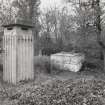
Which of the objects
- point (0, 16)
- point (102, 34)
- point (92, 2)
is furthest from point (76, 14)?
point (0, 16)

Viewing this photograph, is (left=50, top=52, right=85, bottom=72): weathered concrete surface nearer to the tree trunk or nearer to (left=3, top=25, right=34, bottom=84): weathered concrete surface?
the tree trunk

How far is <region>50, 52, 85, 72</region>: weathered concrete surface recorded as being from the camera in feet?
23.5

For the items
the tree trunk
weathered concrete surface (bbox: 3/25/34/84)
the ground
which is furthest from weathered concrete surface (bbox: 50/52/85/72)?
the ground

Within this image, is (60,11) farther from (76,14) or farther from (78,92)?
(78,92)

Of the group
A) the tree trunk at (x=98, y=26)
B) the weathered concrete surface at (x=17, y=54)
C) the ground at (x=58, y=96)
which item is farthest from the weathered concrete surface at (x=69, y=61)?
the ground at (x=58, y=96)

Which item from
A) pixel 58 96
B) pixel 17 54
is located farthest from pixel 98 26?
pixel 58 96

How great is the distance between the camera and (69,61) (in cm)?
729

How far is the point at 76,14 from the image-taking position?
24.5 feet

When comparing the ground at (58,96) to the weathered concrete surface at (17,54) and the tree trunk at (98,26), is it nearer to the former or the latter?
the weathered concrete surface at (17,54)

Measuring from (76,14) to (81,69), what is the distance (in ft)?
9.25

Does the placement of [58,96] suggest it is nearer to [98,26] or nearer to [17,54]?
[17,54]

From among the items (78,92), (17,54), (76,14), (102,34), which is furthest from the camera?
(76,14)

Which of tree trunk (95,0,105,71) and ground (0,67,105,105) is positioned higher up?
tree trunk (95,0,105,71)

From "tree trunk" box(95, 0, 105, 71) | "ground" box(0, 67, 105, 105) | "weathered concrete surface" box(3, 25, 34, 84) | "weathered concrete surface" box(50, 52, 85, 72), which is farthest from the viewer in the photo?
"weathered concrete surface" box(50, 52, 85, 72)
